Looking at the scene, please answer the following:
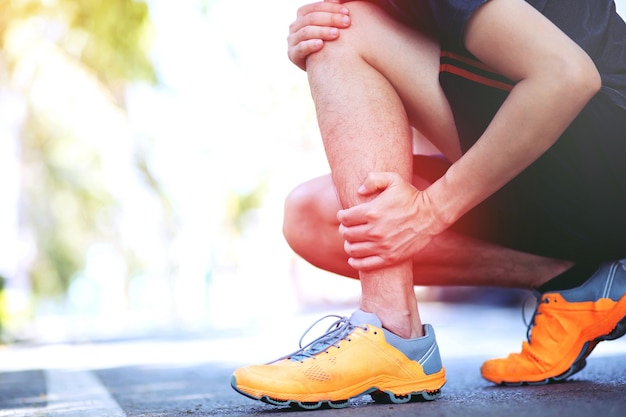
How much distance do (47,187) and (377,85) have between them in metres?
23.0

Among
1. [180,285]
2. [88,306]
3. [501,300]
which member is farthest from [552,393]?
[88,306]

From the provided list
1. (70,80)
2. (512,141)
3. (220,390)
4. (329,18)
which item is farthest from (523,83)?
(70,80)

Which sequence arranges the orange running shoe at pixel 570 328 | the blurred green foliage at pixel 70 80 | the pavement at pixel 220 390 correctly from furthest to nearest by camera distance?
1. the blurred green foliage at pixel 70 80
2. the orange running shoe at pixel 570 328
3. the pavement at pixel 220 390

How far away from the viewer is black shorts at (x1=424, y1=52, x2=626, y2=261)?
5.20ft

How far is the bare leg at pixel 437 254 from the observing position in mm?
1872

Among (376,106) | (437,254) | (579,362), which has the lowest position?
(579,362)

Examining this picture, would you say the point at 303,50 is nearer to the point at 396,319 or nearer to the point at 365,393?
the point at 396,319

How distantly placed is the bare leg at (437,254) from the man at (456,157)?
0.06 meters

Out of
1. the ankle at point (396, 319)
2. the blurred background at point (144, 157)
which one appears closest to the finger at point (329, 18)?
the ankle at point (396, 319)

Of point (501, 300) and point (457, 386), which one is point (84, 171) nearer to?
point (501, 300)

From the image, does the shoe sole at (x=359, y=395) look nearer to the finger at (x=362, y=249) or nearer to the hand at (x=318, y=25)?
the finger at (x=362, y=249)

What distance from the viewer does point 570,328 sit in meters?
1.79

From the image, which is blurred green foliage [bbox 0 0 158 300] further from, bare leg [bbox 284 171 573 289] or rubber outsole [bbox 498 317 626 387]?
rubber outsole [bbox 498 317 626 387]

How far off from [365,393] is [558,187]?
60cm
